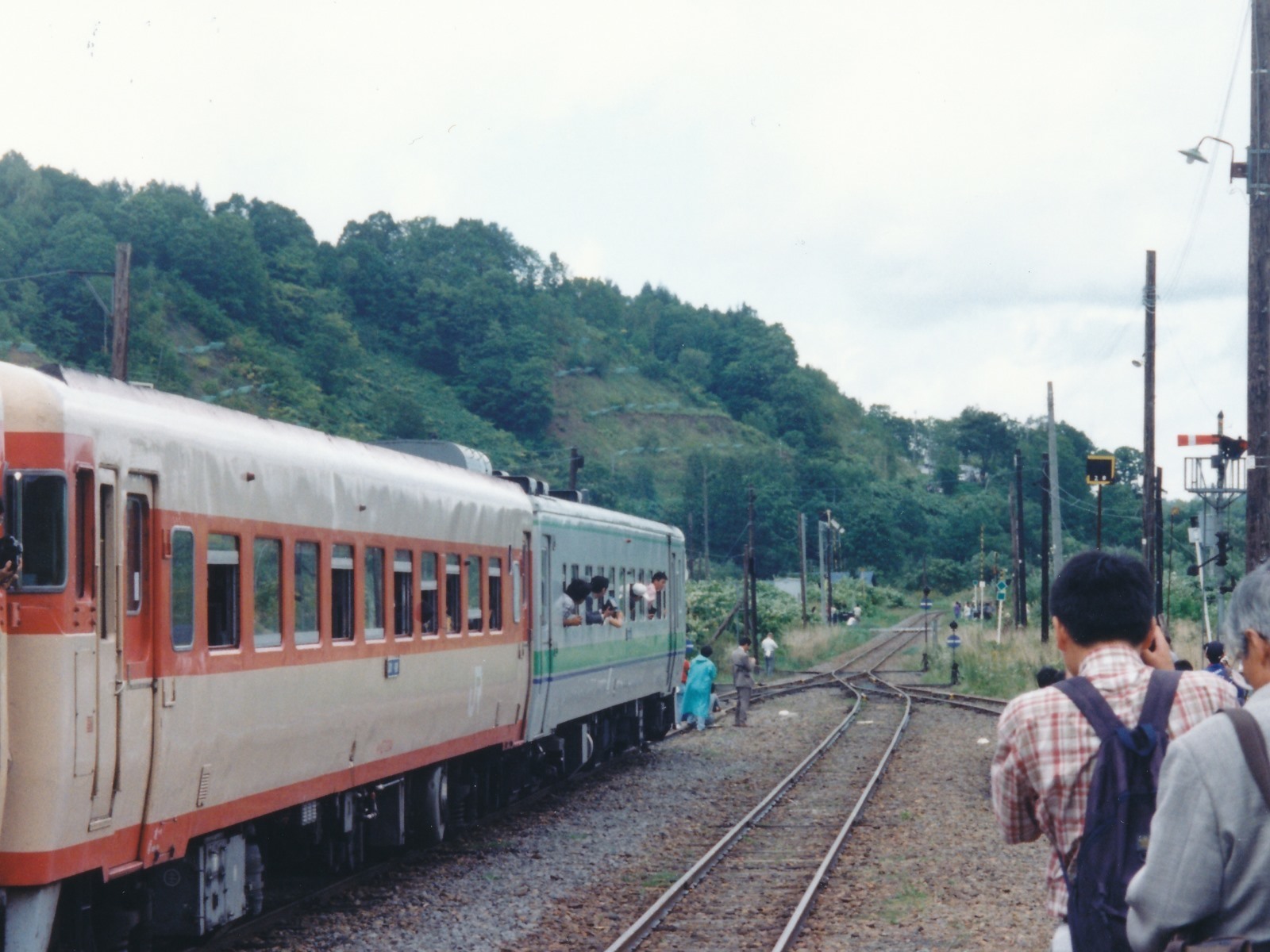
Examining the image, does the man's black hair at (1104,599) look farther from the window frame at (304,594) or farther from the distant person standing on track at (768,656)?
the distant person standing on track at (768,656)

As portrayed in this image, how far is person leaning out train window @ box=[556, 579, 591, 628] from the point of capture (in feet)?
57.1

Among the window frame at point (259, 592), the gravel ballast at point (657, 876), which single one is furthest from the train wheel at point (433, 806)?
the window frame at point (259, 592)

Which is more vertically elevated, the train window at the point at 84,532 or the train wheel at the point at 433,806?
the train window at the point at 84,532

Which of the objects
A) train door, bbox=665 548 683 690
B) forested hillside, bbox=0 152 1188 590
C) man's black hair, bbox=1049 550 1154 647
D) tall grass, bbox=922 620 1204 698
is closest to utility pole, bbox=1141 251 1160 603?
tall grass, bbox=922 620 1204 698

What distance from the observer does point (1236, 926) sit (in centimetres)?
294

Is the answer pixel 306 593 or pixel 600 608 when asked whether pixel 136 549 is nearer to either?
pixel 306 593

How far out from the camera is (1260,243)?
16844 mm

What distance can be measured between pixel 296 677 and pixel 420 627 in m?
2.74

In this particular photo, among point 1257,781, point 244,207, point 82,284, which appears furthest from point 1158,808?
point 244,207

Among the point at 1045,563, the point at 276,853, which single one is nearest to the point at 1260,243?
the point at 276,853

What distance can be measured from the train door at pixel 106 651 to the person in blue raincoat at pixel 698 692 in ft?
67.2

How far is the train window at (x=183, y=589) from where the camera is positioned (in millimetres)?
8234

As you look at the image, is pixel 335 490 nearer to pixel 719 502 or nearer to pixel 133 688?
A: pixel 133 688

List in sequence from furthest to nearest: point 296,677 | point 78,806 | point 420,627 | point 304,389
A: point 304,389, point 420,627, point 296,677, point 78,806
